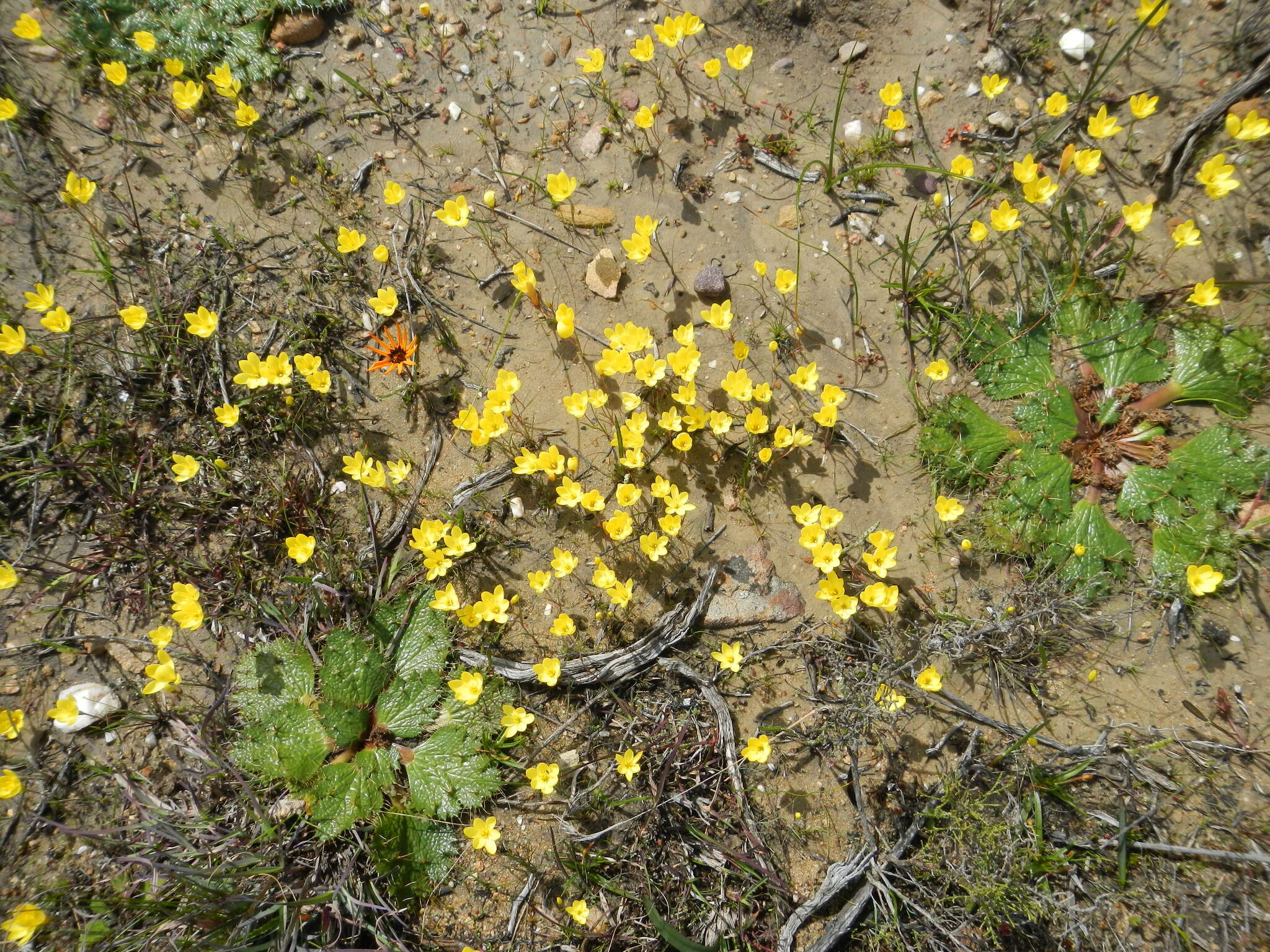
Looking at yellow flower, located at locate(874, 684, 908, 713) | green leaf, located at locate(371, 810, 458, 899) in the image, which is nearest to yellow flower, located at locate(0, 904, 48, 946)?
green leaf, located at locate(371, 810, 458, 899)

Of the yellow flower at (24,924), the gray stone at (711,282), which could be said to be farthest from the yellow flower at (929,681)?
the yellow flower at (24,924)

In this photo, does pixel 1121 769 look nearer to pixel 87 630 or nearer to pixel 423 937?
pixel 423 937

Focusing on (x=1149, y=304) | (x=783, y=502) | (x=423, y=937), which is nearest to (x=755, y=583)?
(x=783, y=502)

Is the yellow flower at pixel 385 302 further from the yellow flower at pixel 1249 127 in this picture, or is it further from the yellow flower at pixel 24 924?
the yellow flower at pixel 1249 127

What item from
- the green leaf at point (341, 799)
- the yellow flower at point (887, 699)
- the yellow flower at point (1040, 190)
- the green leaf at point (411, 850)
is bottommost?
the green leaf at point (411, 850)

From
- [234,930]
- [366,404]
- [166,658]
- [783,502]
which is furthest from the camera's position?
[366,404]

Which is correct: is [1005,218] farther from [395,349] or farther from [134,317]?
[134,317]
